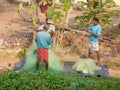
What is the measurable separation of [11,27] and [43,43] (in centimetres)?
437

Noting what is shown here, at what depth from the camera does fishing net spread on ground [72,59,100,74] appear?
11117mm

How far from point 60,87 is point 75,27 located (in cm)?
605

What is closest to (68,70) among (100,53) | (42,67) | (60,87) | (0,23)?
(42,67)

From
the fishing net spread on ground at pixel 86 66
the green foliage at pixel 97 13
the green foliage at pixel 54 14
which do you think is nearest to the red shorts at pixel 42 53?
the fishing net spread on ground at pixel 86 66

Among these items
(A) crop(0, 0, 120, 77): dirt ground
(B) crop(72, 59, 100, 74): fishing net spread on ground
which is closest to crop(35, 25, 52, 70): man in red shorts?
(B) crop(72, 59, 100, 74): fishing net spread on ground

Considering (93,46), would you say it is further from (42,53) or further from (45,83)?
(45,83)

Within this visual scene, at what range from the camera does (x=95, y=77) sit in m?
10.6

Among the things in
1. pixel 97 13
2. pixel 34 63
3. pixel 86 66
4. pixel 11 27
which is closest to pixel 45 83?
pixel 34 63

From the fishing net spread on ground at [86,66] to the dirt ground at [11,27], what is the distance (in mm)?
529

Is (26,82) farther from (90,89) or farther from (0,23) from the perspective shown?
(0,23)

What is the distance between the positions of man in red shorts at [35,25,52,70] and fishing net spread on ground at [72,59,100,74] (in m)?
1.01

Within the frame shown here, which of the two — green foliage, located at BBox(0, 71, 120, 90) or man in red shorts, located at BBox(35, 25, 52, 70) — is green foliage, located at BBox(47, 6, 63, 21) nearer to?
man in red shorts, located at BBox(35, 25, 52, 70)

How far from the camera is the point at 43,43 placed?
1048 cm

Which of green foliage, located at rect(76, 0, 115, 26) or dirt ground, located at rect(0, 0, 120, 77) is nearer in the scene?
dirt ground, located at rect(0, 0, 120, 77)
